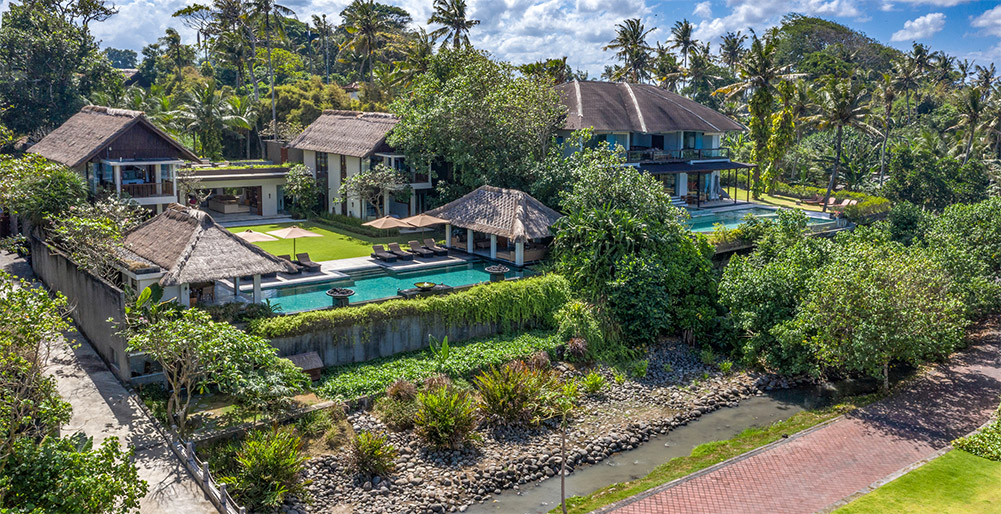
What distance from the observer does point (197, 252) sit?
21.5m

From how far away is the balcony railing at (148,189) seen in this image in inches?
1304

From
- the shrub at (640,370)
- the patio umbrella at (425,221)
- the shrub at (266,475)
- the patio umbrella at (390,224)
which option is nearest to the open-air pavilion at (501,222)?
the patio umbrella at (425,221)

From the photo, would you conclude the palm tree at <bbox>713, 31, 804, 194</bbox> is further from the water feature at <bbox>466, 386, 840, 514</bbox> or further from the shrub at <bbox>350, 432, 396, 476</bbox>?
the shrub at <bbox>350, 432, 396, 476</bbox>

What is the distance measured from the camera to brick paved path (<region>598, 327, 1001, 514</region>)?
16938 millimetres

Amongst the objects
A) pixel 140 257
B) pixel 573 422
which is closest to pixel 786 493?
pixel 573 422

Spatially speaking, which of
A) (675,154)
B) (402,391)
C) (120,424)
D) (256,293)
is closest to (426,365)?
(402,391)

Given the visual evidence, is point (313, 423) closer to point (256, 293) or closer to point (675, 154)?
point (256, 293)

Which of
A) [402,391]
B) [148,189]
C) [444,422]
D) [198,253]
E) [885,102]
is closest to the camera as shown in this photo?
[444,422]

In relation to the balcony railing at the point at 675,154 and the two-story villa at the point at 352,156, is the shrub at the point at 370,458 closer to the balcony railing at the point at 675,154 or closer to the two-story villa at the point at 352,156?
the two-story villa at the point at 352,156

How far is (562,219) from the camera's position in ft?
97.1

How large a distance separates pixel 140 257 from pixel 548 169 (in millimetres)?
18100

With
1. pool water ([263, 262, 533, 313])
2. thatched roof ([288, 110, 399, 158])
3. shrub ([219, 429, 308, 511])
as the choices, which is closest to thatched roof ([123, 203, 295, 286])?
pool water ([263, 262, 533, 313])

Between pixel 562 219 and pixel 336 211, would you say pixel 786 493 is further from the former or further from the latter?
pixel 336 211

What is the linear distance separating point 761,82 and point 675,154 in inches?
313
